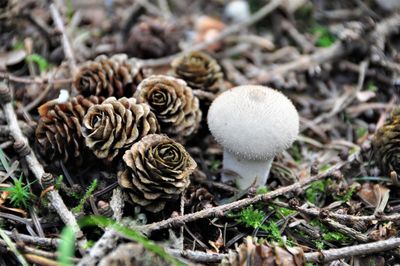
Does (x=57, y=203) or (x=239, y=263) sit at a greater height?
(x=57, y=203)

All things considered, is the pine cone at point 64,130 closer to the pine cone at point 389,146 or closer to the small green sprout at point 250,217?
the small green sprout at point 250,217

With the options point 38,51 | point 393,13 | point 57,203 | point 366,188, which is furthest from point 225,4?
point 57,203

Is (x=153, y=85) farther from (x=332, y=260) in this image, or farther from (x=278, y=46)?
(x=278, y=46)

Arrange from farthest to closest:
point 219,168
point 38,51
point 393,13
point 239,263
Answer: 1. point 393,13
2. point 38,51
3. point 219,168
4. point 239,263

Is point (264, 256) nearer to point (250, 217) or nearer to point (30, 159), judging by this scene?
point (250, 217)

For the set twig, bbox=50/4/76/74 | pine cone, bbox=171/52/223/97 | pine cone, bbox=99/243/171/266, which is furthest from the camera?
twig, bbox=50/4/76/74

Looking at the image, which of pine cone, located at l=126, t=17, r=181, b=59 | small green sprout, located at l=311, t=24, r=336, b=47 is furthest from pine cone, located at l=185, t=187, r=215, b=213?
small green sprout, located at l=311, t=24, r=336, b=47

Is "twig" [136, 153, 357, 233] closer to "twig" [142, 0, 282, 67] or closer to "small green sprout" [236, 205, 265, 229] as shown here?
"small green sprout" [236, 205, 265, 229]
